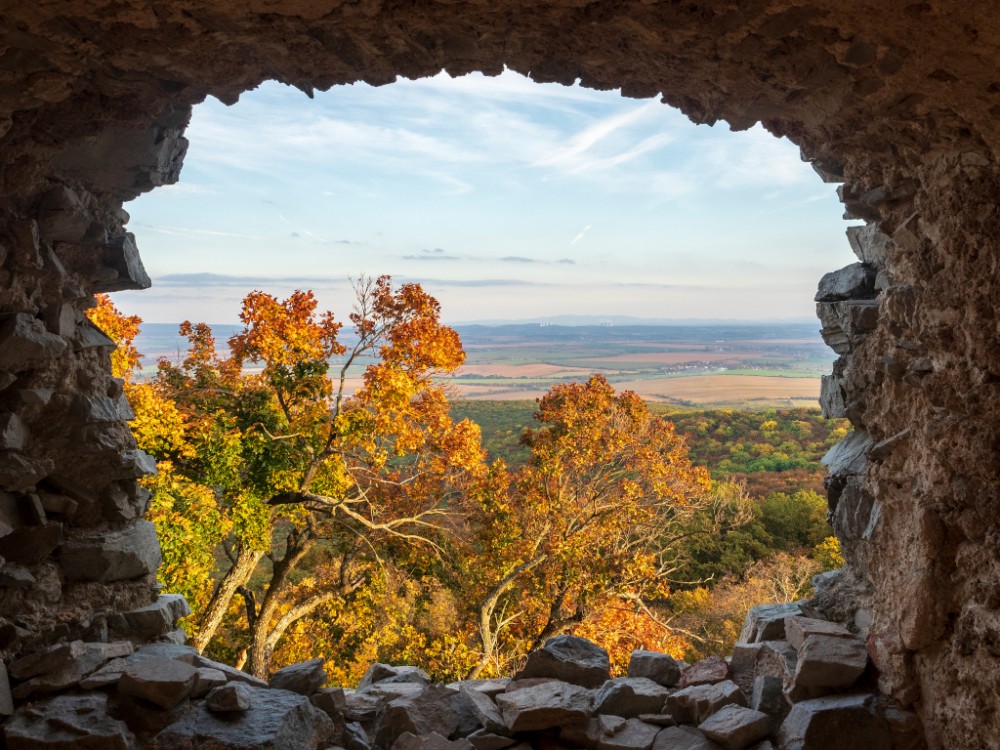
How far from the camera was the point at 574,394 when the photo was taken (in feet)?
29.8

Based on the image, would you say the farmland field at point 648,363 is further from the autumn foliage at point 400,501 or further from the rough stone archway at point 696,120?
the rough stone archway at point 696,120

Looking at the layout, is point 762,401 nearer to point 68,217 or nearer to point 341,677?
point 341,677

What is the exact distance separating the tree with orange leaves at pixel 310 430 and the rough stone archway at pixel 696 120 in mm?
4334

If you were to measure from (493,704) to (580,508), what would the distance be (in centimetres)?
603

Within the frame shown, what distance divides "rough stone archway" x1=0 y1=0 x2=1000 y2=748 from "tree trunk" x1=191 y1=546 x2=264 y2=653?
499 cm

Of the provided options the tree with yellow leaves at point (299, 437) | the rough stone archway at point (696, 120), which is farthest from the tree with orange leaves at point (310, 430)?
the rough stone archway at point (696, 120)

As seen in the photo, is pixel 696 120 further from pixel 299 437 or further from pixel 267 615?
pixel 267 615

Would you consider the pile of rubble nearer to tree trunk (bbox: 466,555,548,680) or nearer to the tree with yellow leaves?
the tree with yellow leaves

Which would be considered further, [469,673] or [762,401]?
[762,401]

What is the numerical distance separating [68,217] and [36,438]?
985mm

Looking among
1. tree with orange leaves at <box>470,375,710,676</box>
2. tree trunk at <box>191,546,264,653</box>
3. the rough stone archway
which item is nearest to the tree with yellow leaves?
tree trunk at <box>191,546,264,653</box>

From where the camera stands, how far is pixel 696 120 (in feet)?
9.45

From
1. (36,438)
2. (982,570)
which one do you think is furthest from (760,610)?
(36,438)

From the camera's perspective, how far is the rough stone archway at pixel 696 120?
2156 mm
